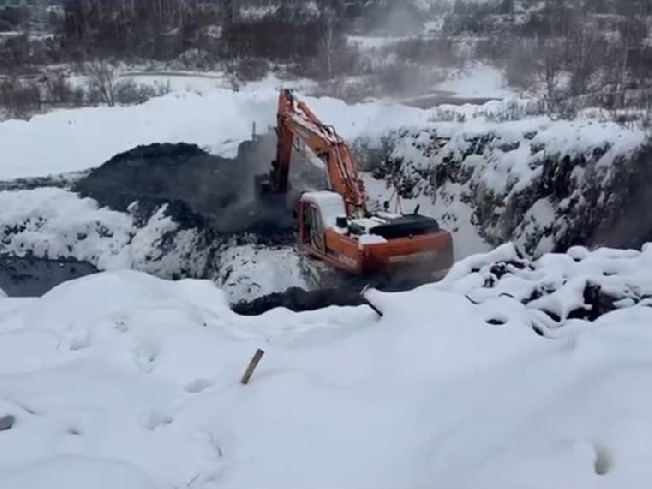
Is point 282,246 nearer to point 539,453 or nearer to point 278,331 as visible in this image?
point 278,331

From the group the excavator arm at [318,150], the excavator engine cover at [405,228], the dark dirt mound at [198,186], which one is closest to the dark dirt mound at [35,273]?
the dark dirt mound at [198,186]

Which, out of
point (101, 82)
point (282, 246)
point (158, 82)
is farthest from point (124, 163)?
point (158, 82)

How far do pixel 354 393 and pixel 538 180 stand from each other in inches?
316

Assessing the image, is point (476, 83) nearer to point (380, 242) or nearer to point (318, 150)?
point (318, 150)

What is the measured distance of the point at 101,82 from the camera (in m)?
26.1

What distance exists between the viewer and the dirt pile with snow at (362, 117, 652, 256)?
9.98 metres

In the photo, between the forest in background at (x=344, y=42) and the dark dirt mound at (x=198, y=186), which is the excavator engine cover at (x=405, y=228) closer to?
the dark dirt mound at (x=198, y=186)

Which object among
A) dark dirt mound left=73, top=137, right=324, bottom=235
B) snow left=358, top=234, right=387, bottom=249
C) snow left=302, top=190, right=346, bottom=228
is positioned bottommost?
dark dirt mound left=73, top=137, right=324, bottom=235

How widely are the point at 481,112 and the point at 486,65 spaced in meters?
12.2

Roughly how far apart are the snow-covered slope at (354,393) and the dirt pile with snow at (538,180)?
15.3 ft

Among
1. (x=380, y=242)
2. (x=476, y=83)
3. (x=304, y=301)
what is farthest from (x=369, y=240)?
(x=476, y=83)

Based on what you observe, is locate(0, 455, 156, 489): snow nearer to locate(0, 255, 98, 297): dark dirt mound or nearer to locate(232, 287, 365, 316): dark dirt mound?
locate(232, 287, 365, 316): dark dirt mound

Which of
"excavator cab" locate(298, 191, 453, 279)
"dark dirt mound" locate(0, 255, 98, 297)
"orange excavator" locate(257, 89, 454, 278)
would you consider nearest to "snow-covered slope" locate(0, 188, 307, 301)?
"dark dirt mound" locate(0, 255, 98, 297)

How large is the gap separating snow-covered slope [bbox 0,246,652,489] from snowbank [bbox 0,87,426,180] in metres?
12.5
